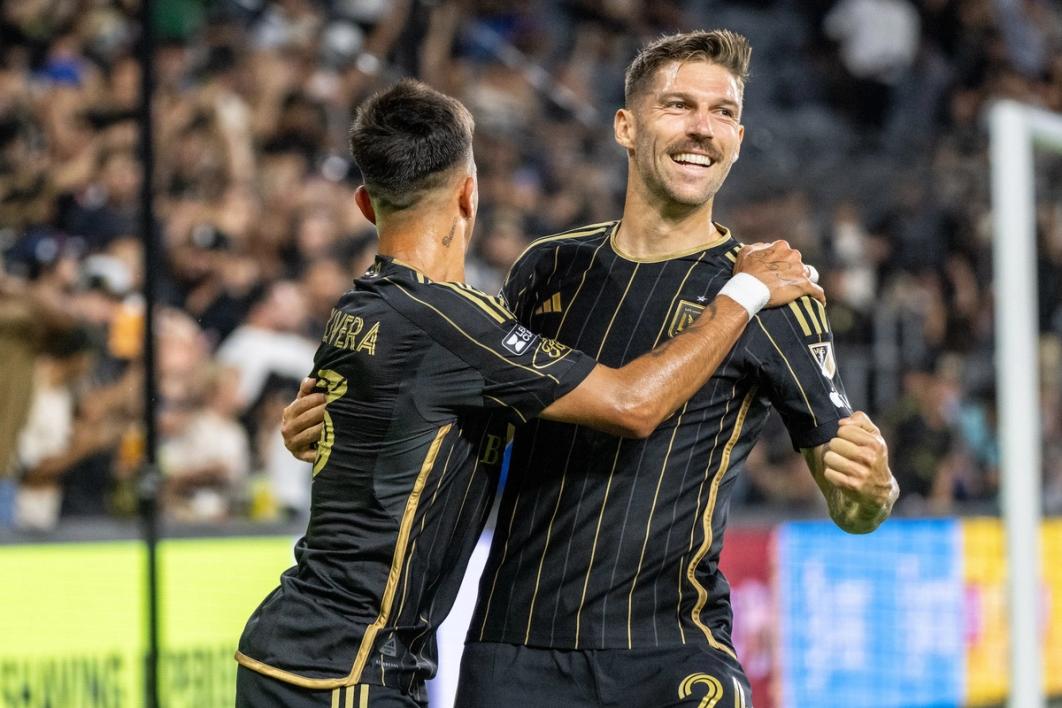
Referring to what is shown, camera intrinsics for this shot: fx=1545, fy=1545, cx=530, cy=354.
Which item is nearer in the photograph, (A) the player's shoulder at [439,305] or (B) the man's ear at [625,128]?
(A) the player's shoulder at [439,305]

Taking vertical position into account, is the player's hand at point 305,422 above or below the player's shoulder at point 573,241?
below

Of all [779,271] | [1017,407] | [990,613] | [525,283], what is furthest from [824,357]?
[990,613]

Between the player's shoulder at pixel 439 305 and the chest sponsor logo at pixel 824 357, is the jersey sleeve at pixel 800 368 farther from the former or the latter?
the player's shoulder at pixel 439 305

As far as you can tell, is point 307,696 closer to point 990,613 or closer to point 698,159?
point 698,159

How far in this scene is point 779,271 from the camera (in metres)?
3.31

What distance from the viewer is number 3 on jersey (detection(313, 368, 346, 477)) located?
3.16 meters

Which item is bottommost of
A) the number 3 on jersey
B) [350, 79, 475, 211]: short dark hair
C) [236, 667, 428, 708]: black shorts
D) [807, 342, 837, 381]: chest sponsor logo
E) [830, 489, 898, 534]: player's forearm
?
[236, 667, 428, 708]: black shorts

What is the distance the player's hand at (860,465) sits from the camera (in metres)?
3.15

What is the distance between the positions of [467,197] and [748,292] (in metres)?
0.62

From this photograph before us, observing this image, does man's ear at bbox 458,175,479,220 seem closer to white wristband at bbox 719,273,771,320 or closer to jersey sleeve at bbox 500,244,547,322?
jersey sleeve at bbox 500,244,547,322

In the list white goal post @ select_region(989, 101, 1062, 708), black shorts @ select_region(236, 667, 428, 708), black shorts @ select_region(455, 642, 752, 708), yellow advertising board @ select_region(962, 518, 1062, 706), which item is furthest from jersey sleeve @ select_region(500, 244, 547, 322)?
yellow advertising board @ select_region(962, 518, 1062, 706)

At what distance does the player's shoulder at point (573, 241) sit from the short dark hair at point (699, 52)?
327 mm

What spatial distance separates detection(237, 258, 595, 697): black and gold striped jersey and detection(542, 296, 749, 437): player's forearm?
39 mm

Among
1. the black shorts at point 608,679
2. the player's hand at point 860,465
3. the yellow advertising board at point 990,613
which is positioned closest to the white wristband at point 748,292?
the player's hand at point 860,465
